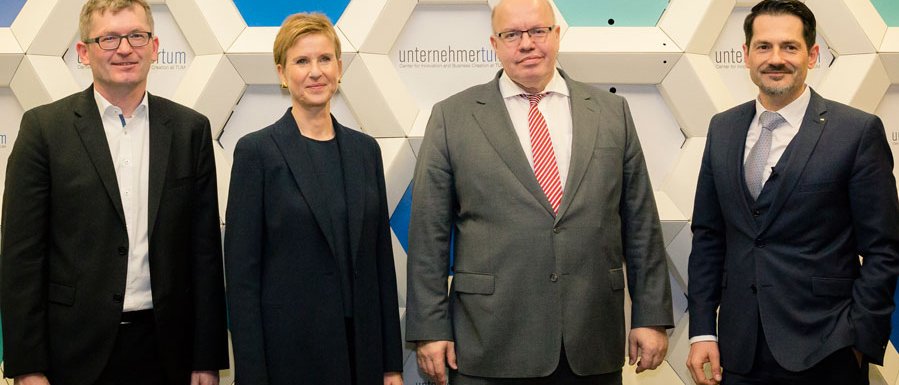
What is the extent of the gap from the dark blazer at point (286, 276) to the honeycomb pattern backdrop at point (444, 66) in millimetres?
808

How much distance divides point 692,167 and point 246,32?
5.80ft

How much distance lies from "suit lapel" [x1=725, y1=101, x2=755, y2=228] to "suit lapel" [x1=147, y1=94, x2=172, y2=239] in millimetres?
1686

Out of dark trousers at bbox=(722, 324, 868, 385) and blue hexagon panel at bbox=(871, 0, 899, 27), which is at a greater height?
blue hexagon panel at bbox=(871, 0, 899, 27)

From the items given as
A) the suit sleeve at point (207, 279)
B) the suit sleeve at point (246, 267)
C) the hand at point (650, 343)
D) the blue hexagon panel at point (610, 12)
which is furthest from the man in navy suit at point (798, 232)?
the suit sleeve at point (207, 279)

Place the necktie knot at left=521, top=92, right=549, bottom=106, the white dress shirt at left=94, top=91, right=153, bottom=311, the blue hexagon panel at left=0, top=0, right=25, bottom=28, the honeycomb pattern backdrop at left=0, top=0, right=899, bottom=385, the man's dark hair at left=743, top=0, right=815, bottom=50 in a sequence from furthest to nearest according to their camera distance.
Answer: the blue hexagon panel at left=0, top=0, right=25, bottom=28
the honeycomb pattern backdrop at left=0, top=0, right=899, bottom=385
the necktie knot at left=521, top=92, right=549, bottom=106
the man's dark hair at left=743, top=0, right=815, bottom=50
the white dress shirt at left=94, top=91, right=153, bottom=311

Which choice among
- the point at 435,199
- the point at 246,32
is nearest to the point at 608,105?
the point at 435,199

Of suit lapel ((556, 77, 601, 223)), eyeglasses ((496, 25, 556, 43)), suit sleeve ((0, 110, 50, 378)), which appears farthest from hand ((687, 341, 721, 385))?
suit sleeve ((0, 110, 50, 378))

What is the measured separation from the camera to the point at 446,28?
11.4 ft

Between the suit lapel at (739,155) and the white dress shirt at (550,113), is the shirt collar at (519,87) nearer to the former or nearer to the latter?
the white dress shirt at (550,113)

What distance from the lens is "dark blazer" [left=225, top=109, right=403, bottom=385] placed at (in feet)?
8.45

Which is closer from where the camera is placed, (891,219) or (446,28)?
(891,219)

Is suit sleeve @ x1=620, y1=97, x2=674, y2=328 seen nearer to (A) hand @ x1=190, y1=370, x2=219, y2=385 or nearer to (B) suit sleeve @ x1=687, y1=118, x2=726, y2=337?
(B) suit sleeve @ x1=687, y1=118, x2=726, y2=337

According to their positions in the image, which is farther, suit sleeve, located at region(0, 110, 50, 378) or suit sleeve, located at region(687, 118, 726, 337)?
suit sleeve, located at region(687, 118, 726, 337)

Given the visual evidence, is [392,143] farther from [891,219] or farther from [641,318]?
[891,219]
